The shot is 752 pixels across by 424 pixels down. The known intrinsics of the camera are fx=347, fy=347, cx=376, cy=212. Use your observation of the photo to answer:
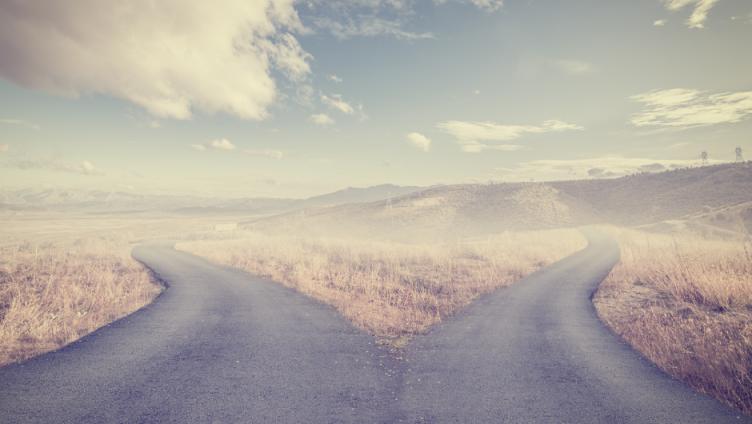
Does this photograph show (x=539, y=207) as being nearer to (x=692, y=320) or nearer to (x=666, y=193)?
(x=666, y=193)

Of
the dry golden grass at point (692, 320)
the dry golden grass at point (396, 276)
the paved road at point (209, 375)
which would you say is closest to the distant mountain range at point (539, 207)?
the dry golden grass at point (396, 276)

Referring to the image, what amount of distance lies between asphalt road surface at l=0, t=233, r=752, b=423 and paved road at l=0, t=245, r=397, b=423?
0.09 ft

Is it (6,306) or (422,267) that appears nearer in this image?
(6,306)

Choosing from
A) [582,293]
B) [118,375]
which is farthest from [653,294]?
[118,375]

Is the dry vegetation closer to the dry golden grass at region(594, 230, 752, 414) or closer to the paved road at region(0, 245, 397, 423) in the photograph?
the paved road at region(0, 245, 397, 423)

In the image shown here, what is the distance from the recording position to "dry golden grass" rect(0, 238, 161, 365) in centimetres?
812

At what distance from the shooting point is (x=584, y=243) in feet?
109

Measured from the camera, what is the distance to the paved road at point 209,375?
493 cm

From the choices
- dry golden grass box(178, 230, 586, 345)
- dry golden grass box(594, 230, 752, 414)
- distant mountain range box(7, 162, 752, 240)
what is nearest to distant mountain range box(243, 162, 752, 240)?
distant mountain range box(7, 162, 752, 240)

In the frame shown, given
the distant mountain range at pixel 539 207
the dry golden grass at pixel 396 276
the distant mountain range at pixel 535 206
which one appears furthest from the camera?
the distant mountain range at pixel 535 206

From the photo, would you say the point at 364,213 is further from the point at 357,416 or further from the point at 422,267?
the point at 357,416

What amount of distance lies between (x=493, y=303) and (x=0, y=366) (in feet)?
41.3

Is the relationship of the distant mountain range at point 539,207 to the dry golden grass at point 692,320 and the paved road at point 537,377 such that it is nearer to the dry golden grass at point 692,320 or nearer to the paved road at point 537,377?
the dry golden grass at point 692,320

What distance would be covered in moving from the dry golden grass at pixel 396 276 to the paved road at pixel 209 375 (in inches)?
62.5
